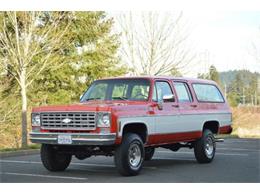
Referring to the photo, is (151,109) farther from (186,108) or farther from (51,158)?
(51,158)

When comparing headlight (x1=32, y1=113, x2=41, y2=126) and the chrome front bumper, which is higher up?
headlight (x1=32, y1=113, x2=41, y2=126)

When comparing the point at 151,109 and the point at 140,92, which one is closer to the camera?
the point at 151,109

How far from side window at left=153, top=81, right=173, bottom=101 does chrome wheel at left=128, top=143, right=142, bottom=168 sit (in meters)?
1.34

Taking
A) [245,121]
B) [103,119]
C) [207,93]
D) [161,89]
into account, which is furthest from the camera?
[245,121]

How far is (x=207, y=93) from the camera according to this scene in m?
13.1

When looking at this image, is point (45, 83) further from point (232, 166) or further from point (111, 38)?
point (232, 166)

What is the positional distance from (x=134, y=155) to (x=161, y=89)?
185 centimetres

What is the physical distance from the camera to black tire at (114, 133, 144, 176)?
9.61 meters

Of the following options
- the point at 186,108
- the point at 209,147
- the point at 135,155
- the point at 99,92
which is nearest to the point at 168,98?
the point at 186,108

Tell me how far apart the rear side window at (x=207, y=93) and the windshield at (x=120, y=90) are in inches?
83.1

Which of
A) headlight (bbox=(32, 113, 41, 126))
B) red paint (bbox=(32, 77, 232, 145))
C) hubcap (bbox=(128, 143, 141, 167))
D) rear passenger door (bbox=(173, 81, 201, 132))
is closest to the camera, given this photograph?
red paint (bbox=(32, 77, 232, 145))

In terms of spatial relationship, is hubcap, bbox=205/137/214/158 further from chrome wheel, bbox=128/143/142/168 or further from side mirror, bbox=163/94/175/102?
chrome wheel, bbox=128/143/142/168

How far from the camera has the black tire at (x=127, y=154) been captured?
9609 mm

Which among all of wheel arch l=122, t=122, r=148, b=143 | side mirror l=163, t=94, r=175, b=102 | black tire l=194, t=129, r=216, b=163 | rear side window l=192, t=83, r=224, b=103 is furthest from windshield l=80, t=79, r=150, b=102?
black tire l=194, t=129, r=216, b=163
